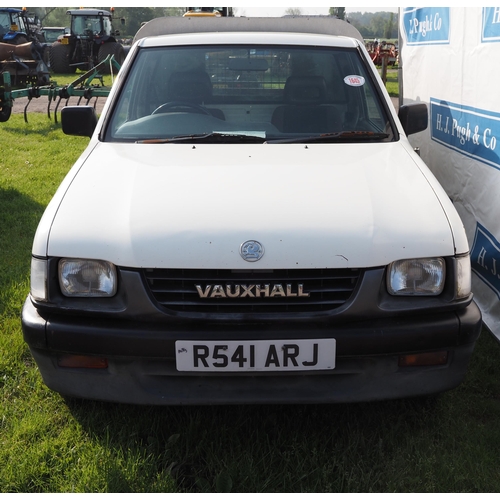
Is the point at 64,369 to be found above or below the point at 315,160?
below

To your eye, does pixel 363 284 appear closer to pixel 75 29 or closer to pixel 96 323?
pixel 96 323

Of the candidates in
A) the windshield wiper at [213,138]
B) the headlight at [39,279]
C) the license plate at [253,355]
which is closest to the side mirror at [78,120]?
the windshield wiper at [213,138]

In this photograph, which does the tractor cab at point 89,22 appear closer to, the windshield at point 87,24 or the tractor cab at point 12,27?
the windshield at point 87,24

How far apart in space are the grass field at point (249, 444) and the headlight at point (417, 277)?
693mm

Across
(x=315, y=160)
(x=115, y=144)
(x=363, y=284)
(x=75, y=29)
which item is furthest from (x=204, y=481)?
(x=75, y=29)

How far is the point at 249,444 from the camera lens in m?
2.67

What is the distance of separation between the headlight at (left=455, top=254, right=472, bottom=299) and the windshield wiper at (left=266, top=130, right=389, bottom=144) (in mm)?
1031

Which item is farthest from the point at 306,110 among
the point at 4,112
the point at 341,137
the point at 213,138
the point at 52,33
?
the point at 52,33

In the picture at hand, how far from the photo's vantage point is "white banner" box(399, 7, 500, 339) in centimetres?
396

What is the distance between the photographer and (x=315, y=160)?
2951mm

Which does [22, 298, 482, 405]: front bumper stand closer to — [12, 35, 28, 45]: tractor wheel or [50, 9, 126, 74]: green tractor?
[12, 35, 28, 45]: tractor wheel

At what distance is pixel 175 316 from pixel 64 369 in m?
0.51

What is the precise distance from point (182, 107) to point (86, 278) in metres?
1.44

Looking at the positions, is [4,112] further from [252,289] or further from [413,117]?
[252,289]
